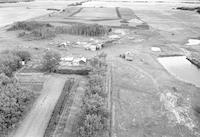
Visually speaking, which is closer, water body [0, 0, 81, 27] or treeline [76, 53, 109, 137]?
treeline [76, 53, 109, 137]

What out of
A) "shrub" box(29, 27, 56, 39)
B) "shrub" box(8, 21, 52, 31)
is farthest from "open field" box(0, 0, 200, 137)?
"shrub" box(8, 21, 52, 31)

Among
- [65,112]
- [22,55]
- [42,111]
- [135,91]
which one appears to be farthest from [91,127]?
[22,55]

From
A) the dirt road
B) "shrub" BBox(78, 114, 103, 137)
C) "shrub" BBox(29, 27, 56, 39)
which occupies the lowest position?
the dirt road

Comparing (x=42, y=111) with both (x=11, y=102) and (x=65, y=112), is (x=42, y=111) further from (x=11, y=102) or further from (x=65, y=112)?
(x=11, y=102)

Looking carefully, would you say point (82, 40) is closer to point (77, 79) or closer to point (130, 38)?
point (130, 38)

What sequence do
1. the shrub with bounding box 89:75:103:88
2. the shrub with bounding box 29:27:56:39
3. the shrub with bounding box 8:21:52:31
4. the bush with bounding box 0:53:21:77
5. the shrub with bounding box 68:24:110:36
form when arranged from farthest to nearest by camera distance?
the shrub with bounding box 8:21:52:31 < the shrub with bounding box 68:24:110:36 < the shrub with bounding box 29:27:56:39 < the bush with bounding box 0:53:21:77 < the shrub with bounding box 89:75:103:88

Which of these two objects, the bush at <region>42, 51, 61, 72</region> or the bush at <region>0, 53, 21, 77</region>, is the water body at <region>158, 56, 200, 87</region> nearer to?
the bush at <region>42, 51, 61, 72</region>

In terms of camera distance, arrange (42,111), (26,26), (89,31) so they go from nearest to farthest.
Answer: (42,111) < (89,31) < (26,26)

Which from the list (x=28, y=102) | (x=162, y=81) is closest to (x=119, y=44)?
(x=162, y=81)
